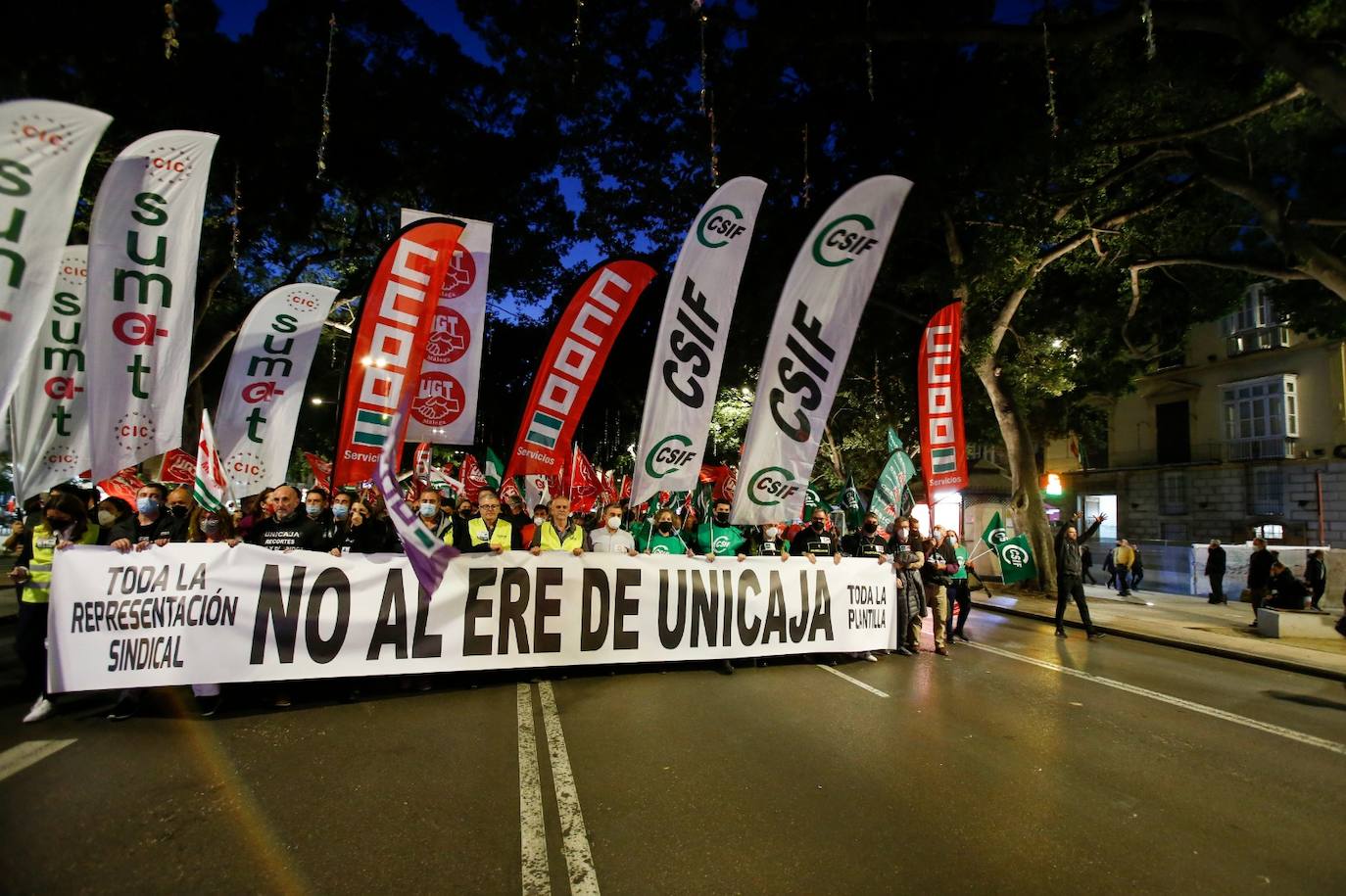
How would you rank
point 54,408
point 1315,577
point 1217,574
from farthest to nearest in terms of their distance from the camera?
point 1217,574 → point 1315,577 → point 54,408

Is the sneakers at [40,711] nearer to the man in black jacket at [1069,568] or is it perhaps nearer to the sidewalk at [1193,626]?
the man in black jacket at [1069,568]

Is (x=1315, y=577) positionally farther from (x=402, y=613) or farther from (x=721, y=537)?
(x=402, y=613)

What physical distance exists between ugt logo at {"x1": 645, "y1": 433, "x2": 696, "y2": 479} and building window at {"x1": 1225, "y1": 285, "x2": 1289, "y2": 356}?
92.6ft

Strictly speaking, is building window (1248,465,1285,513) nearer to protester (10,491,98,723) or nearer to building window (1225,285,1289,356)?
building window (1225,285,1289,356)

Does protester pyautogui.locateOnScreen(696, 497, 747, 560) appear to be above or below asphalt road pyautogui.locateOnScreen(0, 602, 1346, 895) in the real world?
above

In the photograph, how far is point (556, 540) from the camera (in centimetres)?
694

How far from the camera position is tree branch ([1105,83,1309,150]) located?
1066cm

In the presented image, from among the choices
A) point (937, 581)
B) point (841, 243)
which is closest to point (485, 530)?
point (841, 243)

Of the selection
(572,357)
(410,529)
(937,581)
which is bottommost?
(937,581)

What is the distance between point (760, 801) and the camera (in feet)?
12.6

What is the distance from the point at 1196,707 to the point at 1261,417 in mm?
26322

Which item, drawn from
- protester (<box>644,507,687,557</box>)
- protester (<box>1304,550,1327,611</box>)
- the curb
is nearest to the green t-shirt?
protester (<box>644,507,687,557</box>)

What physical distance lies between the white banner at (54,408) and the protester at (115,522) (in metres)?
0.56

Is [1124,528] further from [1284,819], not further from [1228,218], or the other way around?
[1284,819]
